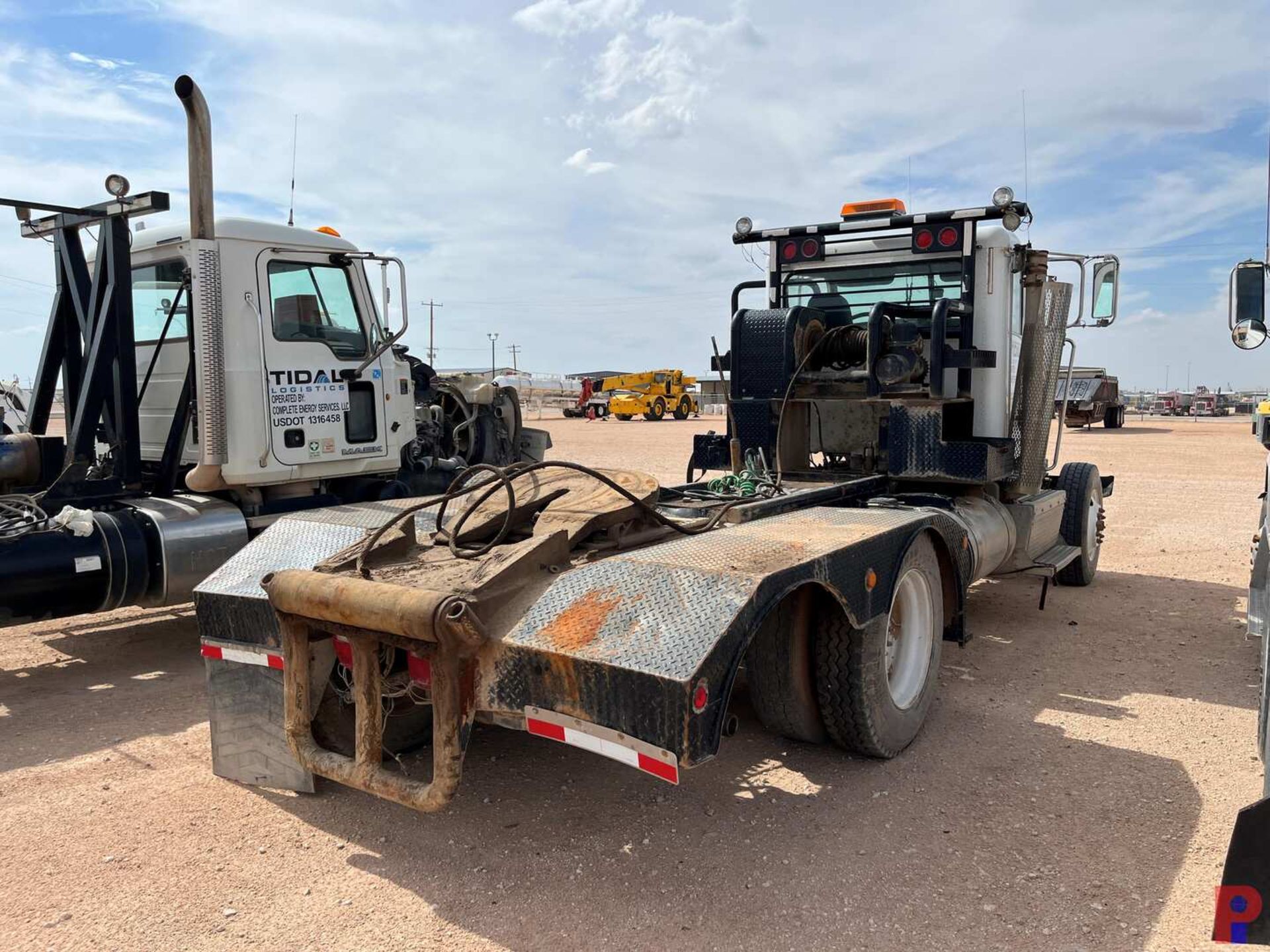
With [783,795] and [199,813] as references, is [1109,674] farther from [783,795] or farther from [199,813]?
[199,813]

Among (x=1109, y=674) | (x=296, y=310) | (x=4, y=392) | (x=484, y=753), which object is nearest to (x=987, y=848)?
(x=484, y=753)

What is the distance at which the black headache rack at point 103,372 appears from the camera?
6.13m

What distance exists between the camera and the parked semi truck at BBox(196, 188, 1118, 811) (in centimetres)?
293

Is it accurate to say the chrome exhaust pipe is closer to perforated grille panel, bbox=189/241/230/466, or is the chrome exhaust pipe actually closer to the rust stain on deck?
perforated grille panel, bbox=189/241/230/466

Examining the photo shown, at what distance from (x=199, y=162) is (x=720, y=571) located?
4.80 meters

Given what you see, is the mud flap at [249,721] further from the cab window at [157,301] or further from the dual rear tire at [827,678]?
the cab window at [157,301]

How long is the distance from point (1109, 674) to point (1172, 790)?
170 cm

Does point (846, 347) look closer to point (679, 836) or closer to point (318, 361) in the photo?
point (318, 361)

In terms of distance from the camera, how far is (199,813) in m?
3.79

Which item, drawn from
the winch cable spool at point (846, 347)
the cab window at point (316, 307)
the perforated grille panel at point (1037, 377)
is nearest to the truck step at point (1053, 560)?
the perforated grille panel at point (1037, 377)

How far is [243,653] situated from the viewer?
3.75 metres

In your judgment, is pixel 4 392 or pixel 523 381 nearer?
pixel 4 392

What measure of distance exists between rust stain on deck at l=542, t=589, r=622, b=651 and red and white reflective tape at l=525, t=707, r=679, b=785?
211 millimetres

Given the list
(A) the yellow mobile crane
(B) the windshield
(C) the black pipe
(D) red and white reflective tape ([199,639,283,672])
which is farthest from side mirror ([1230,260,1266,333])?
(A) the yellow mobile crane
